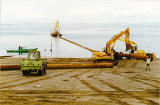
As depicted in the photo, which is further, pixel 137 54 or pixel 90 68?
pixel 137 54

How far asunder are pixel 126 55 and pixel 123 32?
802 centimetres

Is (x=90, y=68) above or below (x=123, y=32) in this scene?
below

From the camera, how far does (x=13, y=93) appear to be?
11320 mm

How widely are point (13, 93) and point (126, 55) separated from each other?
127 ft

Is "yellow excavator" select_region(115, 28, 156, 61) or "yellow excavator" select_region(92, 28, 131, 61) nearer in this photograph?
"yellow excavator" select_region(92, 28, 131, 61)

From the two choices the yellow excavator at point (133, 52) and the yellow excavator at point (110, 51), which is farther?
the yellow excavator at point (133, 52)

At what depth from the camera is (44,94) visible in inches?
439

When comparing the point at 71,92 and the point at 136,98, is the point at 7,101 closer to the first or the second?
the point at 71,92

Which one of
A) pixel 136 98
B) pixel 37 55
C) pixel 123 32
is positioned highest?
pixel 123 32

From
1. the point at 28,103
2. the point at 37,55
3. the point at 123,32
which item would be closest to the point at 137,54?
the point at 123,32

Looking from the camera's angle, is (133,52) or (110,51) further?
(133,52)

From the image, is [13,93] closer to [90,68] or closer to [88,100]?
[88,100]

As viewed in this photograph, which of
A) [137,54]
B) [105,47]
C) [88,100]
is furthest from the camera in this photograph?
[137,54]

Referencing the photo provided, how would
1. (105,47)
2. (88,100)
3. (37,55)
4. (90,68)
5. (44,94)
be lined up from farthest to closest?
(105,47)
(90,68)
(37,55)
(44,94)
(88,100)
